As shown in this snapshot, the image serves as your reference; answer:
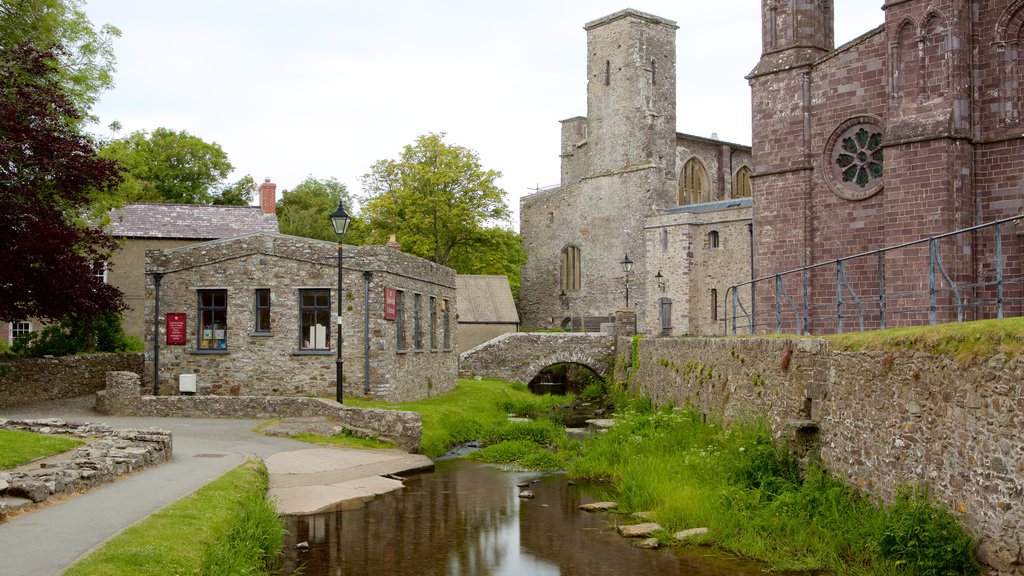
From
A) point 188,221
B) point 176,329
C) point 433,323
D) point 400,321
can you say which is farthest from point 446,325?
point 188,221

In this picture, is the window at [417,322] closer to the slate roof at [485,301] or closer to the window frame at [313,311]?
the window frame at [313,311]

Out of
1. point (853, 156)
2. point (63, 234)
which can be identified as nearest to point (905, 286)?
point (853, 156)

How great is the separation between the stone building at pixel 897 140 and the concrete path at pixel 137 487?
40.6 ft

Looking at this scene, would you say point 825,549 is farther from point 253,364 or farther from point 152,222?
point 152,222

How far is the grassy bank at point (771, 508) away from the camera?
9922 mm

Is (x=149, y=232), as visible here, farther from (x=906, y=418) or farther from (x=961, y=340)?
(x=961, y=340)

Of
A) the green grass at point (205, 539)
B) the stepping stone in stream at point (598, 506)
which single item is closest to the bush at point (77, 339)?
the green grass at point (205, 539)

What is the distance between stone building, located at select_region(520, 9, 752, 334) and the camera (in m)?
50.0

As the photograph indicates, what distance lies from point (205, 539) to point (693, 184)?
2128 inches

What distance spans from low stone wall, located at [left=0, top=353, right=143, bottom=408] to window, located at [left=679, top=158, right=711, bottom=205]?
131 feet

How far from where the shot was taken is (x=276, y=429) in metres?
19.4

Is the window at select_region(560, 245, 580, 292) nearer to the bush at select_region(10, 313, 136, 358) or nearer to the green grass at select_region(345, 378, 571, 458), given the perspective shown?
the green grass at select_region(345, 378, 571, 458)

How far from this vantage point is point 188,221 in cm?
3762

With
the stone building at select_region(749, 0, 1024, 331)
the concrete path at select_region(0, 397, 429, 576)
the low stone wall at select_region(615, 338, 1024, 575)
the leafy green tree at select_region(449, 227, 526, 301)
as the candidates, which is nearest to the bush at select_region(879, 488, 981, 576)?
the low stone wall at select_region(615, 338, 1024, 575)
